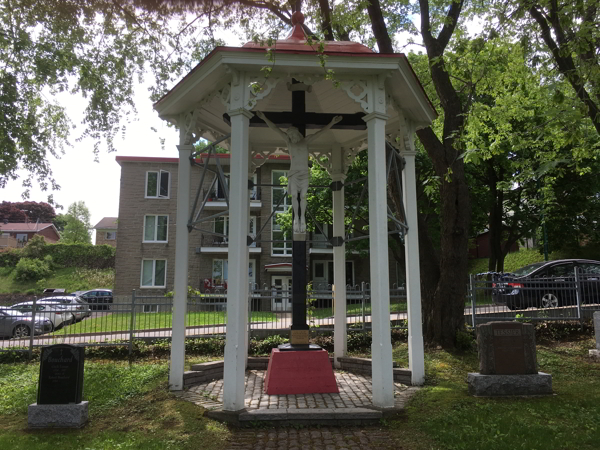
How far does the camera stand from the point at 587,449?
16.1ft

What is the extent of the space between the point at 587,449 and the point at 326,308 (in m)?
11.4

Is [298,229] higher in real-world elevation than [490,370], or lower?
higher

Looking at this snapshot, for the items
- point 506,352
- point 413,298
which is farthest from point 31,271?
point 506,352

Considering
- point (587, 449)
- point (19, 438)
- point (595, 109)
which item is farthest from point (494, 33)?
point (19, 438)

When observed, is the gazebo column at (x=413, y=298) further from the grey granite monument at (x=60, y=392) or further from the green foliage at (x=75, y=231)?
the green foliage at (x=75, y=231)

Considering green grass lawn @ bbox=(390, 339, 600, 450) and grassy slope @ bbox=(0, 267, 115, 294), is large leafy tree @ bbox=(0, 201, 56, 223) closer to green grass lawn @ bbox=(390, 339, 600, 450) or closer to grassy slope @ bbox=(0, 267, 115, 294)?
grassy slope @ bbox=(0, 267, 115, 294)

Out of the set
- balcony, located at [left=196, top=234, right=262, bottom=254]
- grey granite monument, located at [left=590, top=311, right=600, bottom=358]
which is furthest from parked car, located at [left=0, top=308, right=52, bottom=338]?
balcony, located at [left=196, top=234, right=262, bottom=254]

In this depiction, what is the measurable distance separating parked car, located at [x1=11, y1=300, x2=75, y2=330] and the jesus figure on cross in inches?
334

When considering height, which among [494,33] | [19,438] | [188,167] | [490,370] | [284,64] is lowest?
[19,438]

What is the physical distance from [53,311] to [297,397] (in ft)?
29.0

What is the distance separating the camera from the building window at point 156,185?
30.6 m

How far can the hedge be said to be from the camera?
4169cm

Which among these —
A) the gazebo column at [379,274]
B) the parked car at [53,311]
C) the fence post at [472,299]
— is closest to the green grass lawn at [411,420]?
the gazebo column at [379,274]

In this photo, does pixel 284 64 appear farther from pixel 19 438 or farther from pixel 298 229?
pixel 19 438
